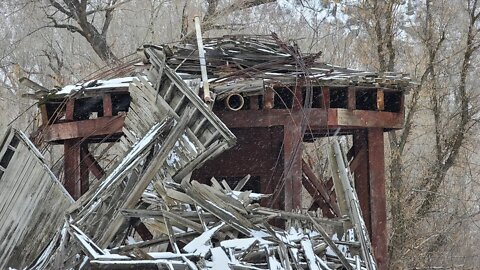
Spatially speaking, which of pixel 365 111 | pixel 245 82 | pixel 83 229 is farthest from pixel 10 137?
pixel 365 111

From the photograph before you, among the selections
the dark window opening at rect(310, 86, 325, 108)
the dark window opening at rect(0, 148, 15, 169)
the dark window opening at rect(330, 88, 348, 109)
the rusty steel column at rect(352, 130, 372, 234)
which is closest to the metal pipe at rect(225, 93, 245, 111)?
the dark window opening at rect(310, 86, 325, 108)

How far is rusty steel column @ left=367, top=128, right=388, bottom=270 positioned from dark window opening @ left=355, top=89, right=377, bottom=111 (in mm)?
315

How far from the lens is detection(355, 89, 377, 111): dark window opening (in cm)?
1005

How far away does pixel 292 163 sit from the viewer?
9359mm

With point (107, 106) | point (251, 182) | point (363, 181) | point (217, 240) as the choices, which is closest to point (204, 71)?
point (107, 106)

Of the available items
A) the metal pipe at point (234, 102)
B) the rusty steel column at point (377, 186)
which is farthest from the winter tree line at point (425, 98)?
the metal pipe at point (234, 102)

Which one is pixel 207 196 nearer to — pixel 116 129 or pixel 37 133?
pixel 116 129

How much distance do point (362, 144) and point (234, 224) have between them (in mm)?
4478

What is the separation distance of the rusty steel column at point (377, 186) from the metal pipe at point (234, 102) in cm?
213

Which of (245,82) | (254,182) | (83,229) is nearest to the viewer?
(83,229)

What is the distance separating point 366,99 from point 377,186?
118 cm

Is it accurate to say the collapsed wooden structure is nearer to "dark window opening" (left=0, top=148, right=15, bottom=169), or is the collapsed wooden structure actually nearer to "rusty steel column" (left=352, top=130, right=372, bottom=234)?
"rusty steel column" (left=352, top=130, right=372, bottom=234)

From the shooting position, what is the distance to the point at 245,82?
888 cm

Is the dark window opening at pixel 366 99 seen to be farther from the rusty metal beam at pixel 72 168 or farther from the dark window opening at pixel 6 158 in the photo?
the dark window opening at pixel 6 158
